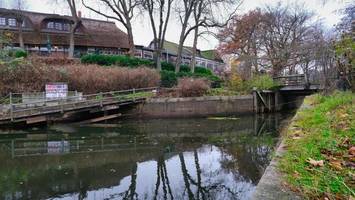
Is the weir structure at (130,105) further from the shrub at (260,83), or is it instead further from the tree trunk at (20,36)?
the tree trunk at (20,36)

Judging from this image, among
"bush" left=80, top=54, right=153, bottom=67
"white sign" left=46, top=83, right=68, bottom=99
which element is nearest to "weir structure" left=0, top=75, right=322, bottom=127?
"white sign" left=46, top=83, right=68, bottom=99

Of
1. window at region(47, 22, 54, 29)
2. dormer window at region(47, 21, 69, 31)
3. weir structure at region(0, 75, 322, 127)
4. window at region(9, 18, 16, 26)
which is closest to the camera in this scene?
weir structure at region(0, 75, 322, 127)

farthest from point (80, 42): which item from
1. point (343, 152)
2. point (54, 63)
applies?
point (343, 152)

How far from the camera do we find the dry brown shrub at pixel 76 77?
68.6 ft

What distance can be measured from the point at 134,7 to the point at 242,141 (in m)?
22.2

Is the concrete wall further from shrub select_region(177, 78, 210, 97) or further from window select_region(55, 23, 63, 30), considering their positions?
window select_region(55, 23, 63, 30)

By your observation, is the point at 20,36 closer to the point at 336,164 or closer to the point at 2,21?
the point at 2,21

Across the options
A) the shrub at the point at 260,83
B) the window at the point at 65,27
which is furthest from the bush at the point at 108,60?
the window at the point at 65,27

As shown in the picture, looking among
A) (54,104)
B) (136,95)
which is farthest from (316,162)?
A: (136,95)

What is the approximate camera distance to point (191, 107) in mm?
24344

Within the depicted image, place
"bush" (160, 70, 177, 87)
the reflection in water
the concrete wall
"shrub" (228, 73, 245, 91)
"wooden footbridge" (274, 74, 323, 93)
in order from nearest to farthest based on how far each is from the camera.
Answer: the reflection in water
the concrete wall
"shrub" (228, 73, 245, 91)
"wooden footbridge" (274, 74, 323, 93)
"bush" (160, 70, 177, 87)

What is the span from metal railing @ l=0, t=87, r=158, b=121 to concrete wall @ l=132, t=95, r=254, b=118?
1.08m

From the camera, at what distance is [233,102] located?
25859mm

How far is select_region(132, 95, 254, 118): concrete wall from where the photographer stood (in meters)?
23.6
